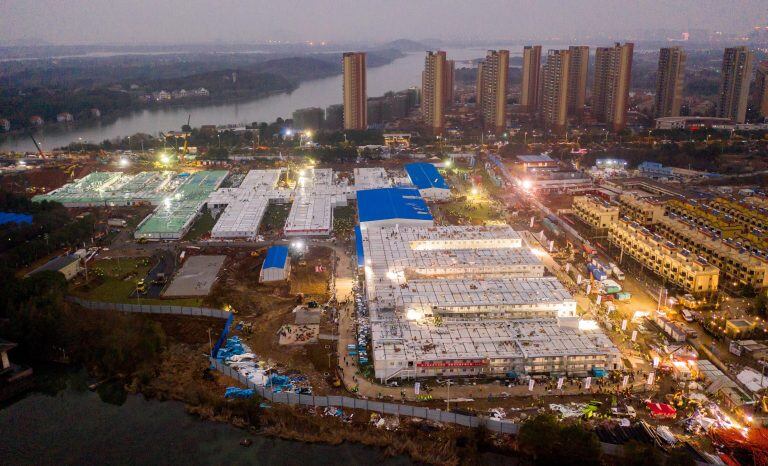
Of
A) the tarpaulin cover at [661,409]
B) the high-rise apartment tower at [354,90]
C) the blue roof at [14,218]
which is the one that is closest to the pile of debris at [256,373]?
the tarpaulin cover at [661,409]

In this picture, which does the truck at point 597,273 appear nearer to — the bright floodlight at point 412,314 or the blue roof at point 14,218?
the bright floodlight at point 412,314

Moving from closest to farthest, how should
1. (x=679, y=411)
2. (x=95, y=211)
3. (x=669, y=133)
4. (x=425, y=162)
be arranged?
(x=679, y=411) < (x=95, y=211) < (x=425, y=162) < (x=669, y=133)

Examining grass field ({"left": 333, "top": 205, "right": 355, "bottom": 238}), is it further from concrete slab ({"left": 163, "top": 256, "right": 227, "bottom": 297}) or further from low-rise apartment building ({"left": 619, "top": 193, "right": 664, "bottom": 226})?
low-rise apartment building ({"left": 619, "top": 193, "right": 664, "bottom": 226})

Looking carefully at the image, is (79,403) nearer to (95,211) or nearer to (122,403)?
(122,403)

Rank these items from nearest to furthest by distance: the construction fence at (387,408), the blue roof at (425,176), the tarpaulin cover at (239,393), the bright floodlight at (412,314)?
1. the construction fence at (387,408)
2. the tarpaulin cover at (239,393)
3. the bright floodlight at (412,314)
4. the blue roof at (425,176)

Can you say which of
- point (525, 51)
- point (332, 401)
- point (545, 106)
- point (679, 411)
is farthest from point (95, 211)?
point (525, 51)

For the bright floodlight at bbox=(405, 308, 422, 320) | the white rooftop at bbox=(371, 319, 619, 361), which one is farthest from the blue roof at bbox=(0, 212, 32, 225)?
the bright floodlight at bbox=(405, 308, 422, 320)
